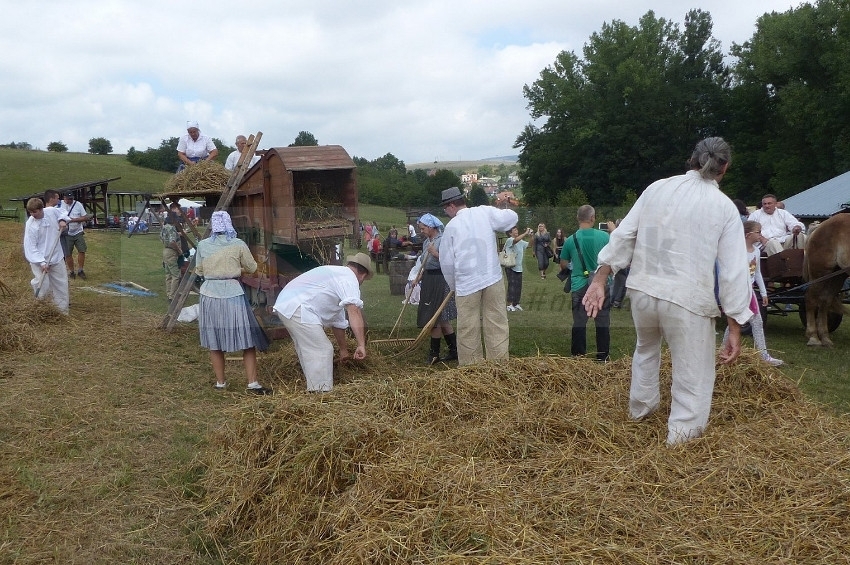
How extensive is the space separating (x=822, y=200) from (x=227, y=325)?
23.6 m

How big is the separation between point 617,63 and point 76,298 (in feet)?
→ 155

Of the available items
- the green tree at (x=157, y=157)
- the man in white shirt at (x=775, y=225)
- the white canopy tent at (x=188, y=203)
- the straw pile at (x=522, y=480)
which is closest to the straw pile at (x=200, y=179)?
the white canopy tent at (x=188, y=203)

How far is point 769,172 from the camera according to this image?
4381 cm

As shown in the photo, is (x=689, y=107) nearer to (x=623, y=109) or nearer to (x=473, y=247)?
(x=623, y=109)

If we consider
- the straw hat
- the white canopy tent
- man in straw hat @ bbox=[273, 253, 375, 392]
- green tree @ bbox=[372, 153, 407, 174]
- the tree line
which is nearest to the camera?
man in straw hat @ bbox=[273, 253, 375, 392]

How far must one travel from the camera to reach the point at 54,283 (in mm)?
10836

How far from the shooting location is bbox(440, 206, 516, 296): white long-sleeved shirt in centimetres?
681

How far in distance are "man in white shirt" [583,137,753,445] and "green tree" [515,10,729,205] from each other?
36.7 m

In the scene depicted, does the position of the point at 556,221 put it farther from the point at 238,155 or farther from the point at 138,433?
the point at 138,433

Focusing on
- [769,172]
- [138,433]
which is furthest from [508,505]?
[769,172]

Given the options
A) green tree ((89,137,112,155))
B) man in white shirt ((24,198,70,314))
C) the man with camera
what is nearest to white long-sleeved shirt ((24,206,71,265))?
man in white shirt ((24,198,70,314))

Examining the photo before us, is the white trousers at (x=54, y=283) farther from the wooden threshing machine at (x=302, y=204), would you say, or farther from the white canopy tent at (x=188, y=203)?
the wooden threshing machine at (x=302, y=204)

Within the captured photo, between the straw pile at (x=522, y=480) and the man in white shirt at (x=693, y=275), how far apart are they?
0.25 m

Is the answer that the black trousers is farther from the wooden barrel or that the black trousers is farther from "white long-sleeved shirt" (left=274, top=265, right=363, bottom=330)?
the wooden barrel
